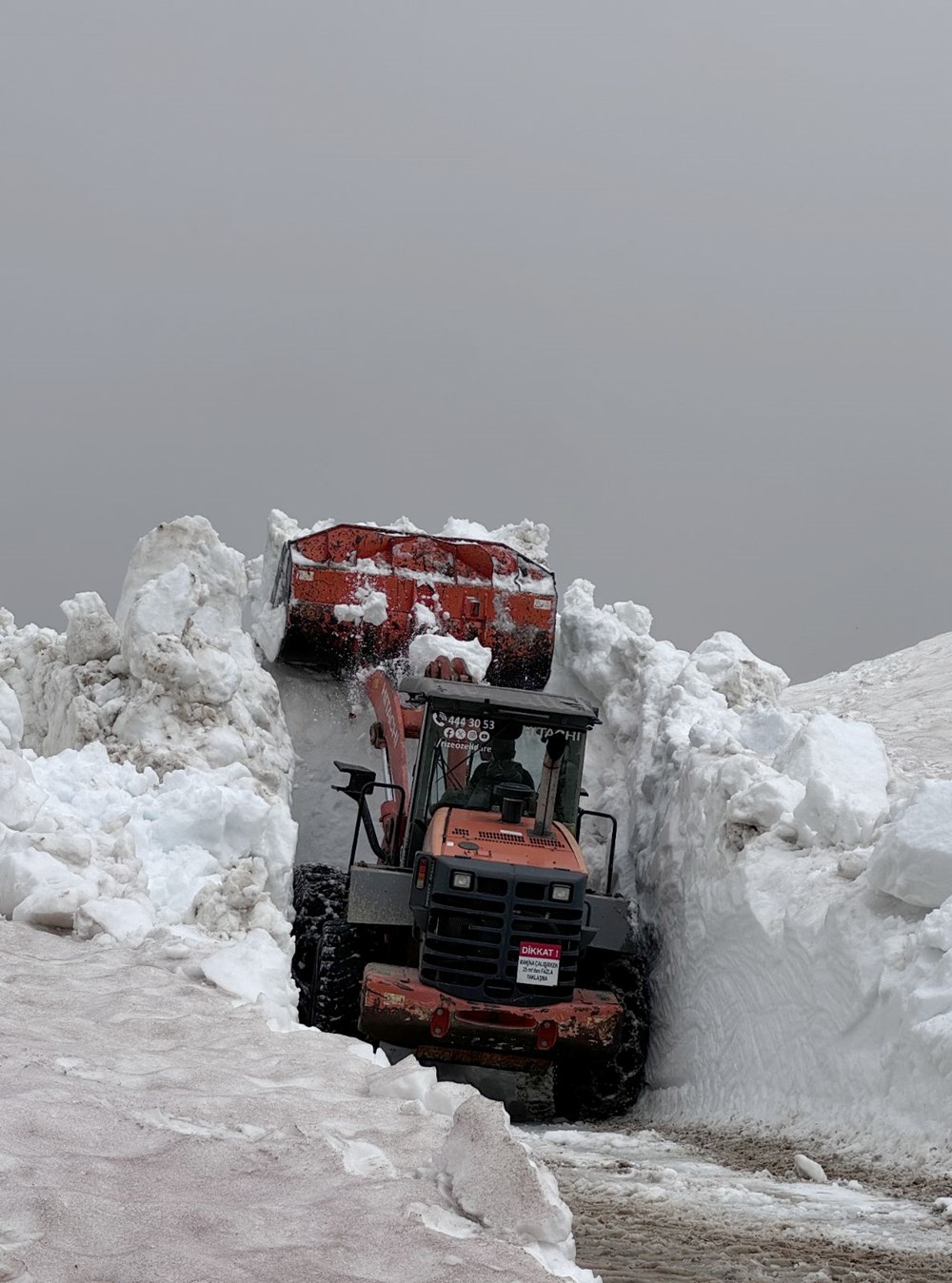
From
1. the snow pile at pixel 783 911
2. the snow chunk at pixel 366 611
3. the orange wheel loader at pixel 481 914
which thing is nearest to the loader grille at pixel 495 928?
the orange wheel loader at pixel 481 914

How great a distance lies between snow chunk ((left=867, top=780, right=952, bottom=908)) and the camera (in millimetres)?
6281

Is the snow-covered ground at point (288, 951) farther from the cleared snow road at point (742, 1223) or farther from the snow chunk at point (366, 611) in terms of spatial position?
the snow chunk at point (366, 611)

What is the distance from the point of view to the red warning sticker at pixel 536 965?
7.84 m

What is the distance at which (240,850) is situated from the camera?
859 centimetres

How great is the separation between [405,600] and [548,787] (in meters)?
3.71

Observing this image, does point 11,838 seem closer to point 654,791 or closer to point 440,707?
point 440,707

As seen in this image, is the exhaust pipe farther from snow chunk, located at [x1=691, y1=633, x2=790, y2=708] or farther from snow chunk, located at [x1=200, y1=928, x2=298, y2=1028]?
snow chunk, located at [x1=691, y1=633, x2=790, y2=708]

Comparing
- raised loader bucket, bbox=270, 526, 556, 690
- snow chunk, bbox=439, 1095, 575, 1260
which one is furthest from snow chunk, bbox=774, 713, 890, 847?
snow chunk, bbox=439, 1095, 575, 1260

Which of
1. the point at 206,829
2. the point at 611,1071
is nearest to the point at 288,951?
the point at 206,829

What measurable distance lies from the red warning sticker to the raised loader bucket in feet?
14.4

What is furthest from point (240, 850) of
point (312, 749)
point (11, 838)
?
point (312, 749)

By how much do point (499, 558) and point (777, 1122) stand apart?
6.55 metres

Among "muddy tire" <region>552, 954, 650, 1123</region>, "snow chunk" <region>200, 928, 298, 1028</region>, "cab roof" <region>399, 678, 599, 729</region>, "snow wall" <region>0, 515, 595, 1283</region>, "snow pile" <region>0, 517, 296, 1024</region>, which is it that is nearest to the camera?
"snow wall" <region>0, 515, 595, 1283</region>

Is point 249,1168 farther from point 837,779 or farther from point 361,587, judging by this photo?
point 361,587
